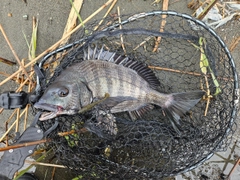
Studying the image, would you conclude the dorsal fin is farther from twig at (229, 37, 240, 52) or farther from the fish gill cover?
twig at (229, 37, 240, 52)

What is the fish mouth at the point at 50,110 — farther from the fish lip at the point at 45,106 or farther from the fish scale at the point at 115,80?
the fish scale at the point at 115,80

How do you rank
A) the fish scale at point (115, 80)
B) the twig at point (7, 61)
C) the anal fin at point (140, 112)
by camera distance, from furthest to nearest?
the twig at point (7, 61), the anal fin at point (140, 112), the fish scale at point (115, 80)

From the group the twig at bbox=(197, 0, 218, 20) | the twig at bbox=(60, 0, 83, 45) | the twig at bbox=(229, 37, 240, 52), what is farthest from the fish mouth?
the twig at bbox=(229, 37, 240, 52)

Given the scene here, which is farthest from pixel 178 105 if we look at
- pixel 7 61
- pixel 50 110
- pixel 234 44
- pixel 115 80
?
pixel 7 61

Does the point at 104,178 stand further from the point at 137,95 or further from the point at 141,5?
the point at 141,5

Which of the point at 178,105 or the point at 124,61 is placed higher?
the point at 124,61

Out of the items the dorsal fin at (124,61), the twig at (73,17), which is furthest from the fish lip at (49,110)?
the twig at (73,17)

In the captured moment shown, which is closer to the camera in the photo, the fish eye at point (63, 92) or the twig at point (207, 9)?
the fish eye at point (63, 92)

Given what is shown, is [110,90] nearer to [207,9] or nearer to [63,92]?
[63,92]
